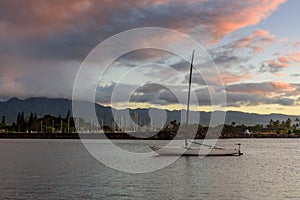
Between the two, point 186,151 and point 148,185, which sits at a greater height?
point 186,151

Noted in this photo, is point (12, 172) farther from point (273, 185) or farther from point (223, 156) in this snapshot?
point (223, 156)

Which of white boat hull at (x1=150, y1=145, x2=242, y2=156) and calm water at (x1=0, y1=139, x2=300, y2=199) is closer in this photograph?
calm water at (x1=0, y1=139, x2=300, y2=199)

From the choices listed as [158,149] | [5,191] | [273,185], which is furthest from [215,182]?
[158,149]

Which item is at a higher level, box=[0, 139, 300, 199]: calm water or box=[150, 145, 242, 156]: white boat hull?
box=[150, 145, 242, 156]: white boat hull

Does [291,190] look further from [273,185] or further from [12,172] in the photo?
[12,172]

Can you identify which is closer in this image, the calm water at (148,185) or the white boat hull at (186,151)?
the calm water at (148,185)

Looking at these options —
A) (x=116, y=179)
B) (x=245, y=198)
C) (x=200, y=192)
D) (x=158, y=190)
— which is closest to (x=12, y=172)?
(x=116, y=179)

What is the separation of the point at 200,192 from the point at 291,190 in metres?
9.69

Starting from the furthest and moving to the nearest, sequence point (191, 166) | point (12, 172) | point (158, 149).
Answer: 1. point (158, 149)
2. point (191, 166)
3. point (12, 172)

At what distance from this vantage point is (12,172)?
59.2m

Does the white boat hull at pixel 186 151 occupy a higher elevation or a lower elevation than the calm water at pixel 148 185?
higher

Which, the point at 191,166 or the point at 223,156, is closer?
the point at 191,166

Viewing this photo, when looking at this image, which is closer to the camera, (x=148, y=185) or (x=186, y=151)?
(x=148, y=185)

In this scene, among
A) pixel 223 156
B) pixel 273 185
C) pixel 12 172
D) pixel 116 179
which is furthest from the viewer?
pixel 223 156
